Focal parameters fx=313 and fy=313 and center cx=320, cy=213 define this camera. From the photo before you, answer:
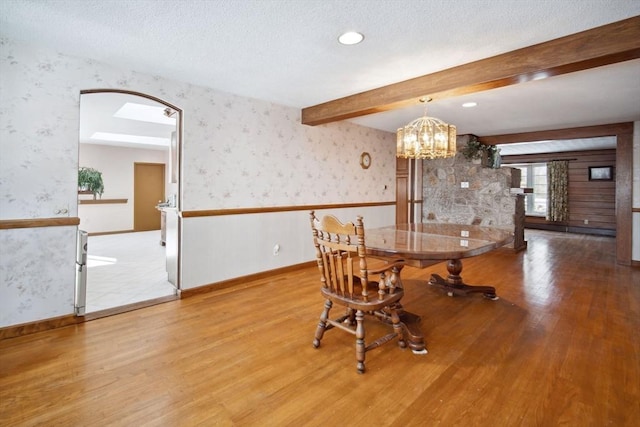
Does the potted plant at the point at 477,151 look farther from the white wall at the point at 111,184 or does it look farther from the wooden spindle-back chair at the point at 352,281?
the white wall at the point at 111,184

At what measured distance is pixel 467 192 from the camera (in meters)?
5.98

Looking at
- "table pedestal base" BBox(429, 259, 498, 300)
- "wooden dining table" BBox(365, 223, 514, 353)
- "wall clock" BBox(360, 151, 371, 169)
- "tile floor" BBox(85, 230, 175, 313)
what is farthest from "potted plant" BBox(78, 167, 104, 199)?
"table pedestal base" BBox(429, 259, 498, 300)

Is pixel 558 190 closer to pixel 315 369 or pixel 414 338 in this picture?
pixel 414 338

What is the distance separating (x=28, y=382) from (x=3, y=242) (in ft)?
3.72

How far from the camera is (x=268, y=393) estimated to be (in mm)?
1677

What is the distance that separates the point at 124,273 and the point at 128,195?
15.0ft

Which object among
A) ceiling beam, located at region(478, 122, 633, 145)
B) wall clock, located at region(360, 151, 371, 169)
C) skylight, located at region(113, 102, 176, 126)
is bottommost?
wall clock, located at region(360, 151, 371, 169)

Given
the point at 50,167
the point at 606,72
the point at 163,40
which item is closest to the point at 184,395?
the point at 50,167

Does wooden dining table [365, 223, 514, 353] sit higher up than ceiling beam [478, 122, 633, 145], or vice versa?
ceiling beam [478, 122, 633, 145]

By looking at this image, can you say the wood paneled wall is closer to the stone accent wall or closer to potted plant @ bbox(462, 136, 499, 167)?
the stone accent wall

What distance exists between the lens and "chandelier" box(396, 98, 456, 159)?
2.96m

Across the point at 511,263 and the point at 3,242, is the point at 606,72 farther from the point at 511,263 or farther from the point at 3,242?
the point at 3,242

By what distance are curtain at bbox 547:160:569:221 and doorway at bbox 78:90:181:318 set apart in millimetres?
9244

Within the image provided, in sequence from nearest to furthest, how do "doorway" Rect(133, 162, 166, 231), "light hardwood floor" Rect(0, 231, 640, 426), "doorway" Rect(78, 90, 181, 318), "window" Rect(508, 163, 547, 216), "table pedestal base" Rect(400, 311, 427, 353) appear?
Answer: "light hardwood floor" Rect(0, 231, 640, 426) → "table pedestal base" Rect(400, 311, 427, 353) → "doorway" Rect(78, 90, 181, 318) → "doorway" Rect(133, 162, 166, 231) → "window" Rect(508, 163, 547, 216)
